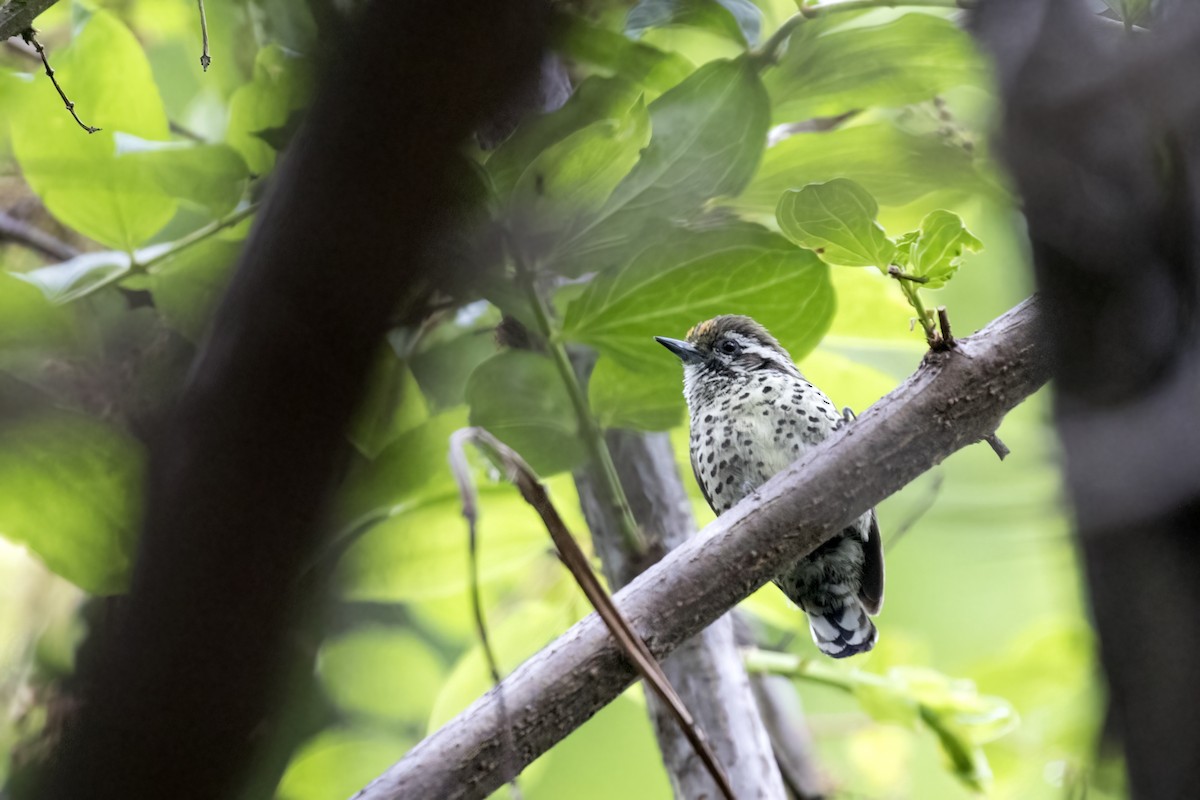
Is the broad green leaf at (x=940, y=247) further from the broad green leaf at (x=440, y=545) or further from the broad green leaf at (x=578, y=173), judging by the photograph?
the broad green leaf at (x=440, y=545)

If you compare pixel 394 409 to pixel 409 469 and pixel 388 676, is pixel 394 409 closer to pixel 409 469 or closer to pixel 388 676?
pixel 409 469

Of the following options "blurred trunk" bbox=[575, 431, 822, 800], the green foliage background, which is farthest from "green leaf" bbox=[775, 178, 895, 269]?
"blurred trunk" bbox=[575, 431, 822, 800]

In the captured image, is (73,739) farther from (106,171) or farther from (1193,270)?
(106,171)

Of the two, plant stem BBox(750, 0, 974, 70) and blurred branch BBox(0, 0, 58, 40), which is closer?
blurred branch BBox(0, 0, 58, 40)

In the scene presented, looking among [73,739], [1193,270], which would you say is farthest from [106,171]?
[1193,270]

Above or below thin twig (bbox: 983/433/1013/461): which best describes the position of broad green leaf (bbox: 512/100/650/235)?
above

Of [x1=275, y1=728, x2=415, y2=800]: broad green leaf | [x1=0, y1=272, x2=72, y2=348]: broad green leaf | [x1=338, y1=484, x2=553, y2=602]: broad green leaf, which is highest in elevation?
[x1=0, y1=272, x2=72, y2=348]: broad green leaf

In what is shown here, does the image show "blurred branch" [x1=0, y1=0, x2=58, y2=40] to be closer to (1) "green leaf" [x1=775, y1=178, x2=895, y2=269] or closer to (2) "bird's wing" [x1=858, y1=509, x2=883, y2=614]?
(1) "green leaf" [x1=775, y1=178, x2=895, y2=269]
